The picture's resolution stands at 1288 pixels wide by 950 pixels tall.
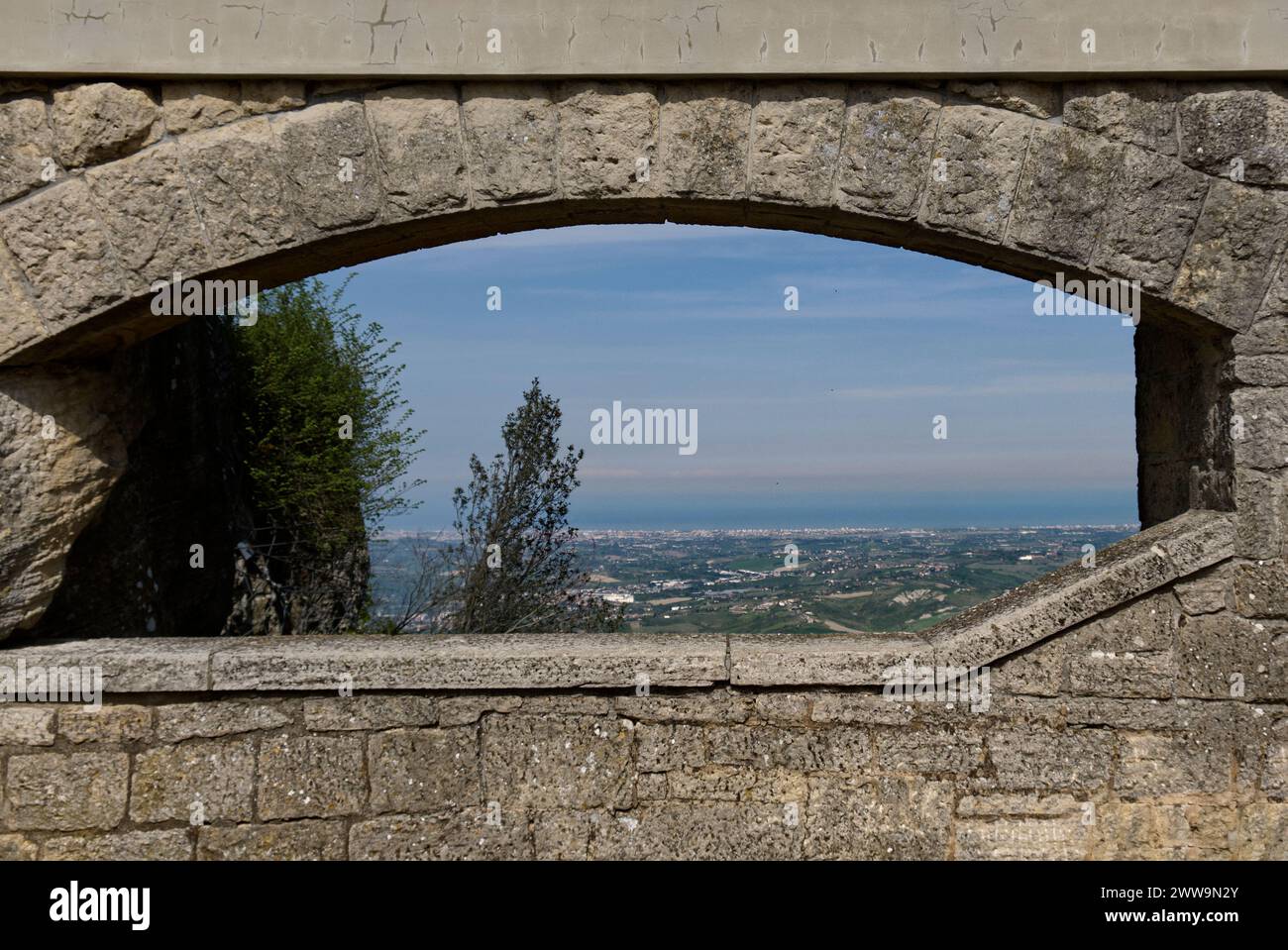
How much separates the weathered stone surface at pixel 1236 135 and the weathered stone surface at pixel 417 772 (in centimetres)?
315

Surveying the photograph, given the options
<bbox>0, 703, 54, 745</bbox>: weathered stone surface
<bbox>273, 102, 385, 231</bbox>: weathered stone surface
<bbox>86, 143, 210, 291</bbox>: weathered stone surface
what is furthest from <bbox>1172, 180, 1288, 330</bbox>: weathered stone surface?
<bbox>0, 703, 54, 745</bbox>: weathered stone surface

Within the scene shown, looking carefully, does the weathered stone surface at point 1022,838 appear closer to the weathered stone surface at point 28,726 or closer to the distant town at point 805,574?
the distant town at point 805,574

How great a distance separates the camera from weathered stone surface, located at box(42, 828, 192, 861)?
3.10m

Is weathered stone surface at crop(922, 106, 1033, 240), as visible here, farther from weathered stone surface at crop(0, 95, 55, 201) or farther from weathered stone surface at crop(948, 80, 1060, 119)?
weathered stone surface at crop(0, 95, 55, 201)

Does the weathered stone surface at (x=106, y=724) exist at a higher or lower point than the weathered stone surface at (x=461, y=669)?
lower

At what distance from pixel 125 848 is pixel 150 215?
2.11 metres

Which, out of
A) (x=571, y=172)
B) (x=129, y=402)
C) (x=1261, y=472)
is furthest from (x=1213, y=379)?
(x=129, y=402)

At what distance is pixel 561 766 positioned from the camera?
10.2 feet

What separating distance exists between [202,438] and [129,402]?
1.51 metres

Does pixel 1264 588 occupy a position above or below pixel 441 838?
above

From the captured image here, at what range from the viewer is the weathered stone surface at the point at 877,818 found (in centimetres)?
308

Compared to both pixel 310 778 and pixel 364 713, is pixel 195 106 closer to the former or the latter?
pixel 364 713

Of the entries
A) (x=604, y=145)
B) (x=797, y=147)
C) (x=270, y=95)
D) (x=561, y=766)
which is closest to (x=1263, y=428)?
(x=797, y=147)

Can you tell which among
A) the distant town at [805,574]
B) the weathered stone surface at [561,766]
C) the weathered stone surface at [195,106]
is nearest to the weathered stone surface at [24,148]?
the weathered stone surface at [195,106]
